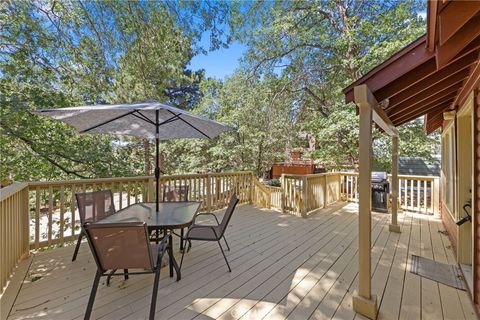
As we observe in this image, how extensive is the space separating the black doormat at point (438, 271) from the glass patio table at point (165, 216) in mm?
2851

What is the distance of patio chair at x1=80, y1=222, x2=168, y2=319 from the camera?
71.7 inches

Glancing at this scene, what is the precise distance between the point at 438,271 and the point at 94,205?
4533 mm

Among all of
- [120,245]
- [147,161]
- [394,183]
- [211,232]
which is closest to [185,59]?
[147,161]

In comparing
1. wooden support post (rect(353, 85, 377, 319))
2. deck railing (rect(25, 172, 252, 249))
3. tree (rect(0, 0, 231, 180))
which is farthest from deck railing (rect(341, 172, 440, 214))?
tree (rect(0, 0, 231, 180))

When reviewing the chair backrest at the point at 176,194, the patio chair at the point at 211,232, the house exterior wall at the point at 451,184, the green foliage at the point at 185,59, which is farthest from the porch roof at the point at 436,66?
the green foliage at the point at 185,59

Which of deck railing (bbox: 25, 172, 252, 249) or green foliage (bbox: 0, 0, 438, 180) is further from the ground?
green foliage (bbox: 0, 0, 438, 180)

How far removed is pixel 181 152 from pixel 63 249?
26.0 feet

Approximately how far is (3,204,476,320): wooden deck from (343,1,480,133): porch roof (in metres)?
2.01

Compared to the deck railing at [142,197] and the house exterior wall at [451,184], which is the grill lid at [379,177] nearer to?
the deck railing at [142,197]

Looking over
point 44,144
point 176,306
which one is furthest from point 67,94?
point 176,306

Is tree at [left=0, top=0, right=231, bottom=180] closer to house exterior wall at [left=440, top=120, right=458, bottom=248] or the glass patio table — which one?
the glass patio table

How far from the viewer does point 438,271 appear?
287cm

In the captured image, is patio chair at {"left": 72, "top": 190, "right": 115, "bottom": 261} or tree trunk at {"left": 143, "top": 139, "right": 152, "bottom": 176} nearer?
patio chair at {"left": 72, "top": 190, "right": 115, "bottom": 261}

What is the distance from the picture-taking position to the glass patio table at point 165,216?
2465 millimetres
